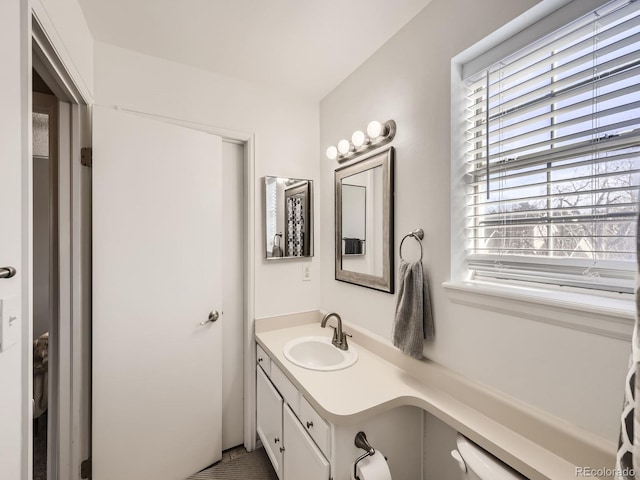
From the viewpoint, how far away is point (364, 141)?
1547 millimetres

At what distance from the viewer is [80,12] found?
48.6 inches

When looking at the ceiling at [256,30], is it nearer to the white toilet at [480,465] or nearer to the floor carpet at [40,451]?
the white toilet at [480,465]

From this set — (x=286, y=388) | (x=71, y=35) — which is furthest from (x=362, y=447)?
(x=71, y=35)

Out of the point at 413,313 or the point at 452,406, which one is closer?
the point at 452,406

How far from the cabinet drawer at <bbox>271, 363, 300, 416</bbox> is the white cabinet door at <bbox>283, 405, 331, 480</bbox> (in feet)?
0.17

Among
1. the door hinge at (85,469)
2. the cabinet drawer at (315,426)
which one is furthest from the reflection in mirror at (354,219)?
the door hinge at (85,469)

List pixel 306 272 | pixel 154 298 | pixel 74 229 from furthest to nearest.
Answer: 1. pixel 306 272
2. pixel 154 298
3. pixel 74 229

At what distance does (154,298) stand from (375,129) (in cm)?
148

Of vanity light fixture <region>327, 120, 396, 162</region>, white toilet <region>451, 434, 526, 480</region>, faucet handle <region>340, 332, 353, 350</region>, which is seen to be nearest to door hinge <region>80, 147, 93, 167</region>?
vanity light fixture <region>327, 120, 396, 162</region>

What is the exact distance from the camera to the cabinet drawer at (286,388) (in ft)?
4.18

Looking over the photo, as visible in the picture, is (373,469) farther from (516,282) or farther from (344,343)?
(516,282)

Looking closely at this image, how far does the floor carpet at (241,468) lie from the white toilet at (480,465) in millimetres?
1218

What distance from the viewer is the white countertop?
777 millimetres

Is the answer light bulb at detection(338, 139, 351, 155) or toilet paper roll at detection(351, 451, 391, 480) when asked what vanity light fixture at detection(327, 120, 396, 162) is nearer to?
light bulb at detection(338, 139, 351, 155)
